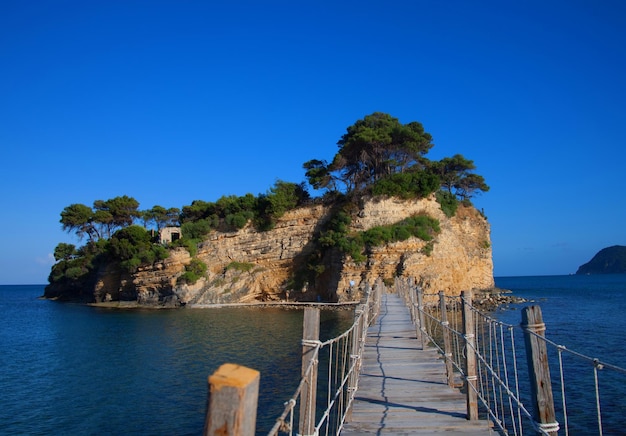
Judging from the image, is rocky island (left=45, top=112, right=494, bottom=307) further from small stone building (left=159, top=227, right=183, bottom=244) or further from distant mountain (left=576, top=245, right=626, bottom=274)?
distant mountain (left=576, top=245, right=626, bottom=274)

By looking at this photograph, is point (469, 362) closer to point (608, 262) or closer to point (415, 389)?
point (415, 389)

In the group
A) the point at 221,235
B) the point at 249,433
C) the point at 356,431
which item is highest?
the point at 221,235

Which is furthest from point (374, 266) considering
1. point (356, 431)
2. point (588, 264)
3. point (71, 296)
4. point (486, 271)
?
point (588, 264)

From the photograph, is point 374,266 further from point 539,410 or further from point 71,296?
point 71,296

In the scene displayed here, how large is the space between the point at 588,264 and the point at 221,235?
18264cm

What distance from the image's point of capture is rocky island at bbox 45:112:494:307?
3266 cm

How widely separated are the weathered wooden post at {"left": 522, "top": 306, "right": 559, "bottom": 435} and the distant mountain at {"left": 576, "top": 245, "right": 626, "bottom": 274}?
19234 cm

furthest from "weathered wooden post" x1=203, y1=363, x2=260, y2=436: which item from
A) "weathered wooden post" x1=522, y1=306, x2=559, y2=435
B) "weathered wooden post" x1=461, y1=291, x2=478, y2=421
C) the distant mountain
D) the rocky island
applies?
the distant mountain

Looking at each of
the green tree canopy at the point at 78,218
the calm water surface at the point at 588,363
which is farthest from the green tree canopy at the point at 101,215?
the calm water surface at the point at 588,363

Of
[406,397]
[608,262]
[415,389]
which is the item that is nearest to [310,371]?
[406,397]

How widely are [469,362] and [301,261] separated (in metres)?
32.9

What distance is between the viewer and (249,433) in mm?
1404

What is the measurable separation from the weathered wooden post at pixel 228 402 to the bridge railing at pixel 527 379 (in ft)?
7.06

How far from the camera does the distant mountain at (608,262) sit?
166 m
